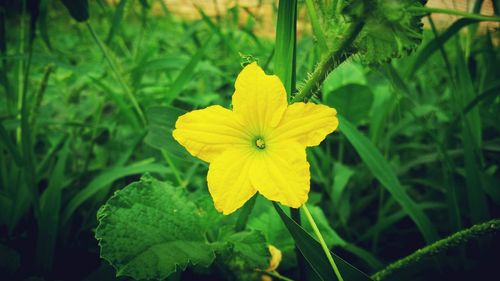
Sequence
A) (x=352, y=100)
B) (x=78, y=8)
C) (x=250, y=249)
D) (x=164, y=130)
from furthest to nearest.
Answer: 1. (x=352, y=100)
2. (x=78, y=8)
3. (x=164, y=130)
4. (x=250, y=249)

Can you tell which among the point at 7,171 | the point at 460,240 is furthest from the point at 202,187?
the point at 460,240

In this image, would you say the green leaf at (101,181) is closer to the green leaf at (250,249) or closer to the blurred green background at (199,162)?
the blurred green background at (199,162)

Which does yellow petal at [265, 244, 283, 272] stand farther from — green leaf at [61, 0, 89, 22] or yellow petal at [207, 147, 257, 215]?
green leaf at [61, 0, 89, 22]

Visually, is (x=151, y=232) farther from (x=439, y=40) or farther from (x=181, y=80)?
(x=439, y=40)

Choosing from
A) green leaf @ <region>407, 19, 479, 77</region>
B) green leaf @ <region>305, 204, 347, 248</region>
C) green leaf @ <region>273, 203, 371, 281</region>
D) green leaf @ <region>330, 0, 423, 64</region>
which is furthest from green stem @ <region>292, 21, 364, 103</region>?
green leaf @ <region>407, 19, 479, 77</region>

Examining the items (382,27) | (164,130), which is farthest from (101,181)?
(382,27)

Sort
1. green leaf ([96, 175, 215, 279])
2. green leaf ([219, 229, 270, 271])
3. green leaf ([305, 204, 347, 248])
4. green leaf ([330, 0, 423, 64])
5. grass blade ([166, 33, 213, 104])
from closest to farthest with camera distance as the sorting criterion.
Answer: green leaf ([330, 0, 423, 64]) → green leaf ([96, 175, 215, 279]) → green leaf ([219, 229, 270, 271]) → green leaf ([305, 204, 347, 248]) → grass blade ([166, 33, 213, 104])
